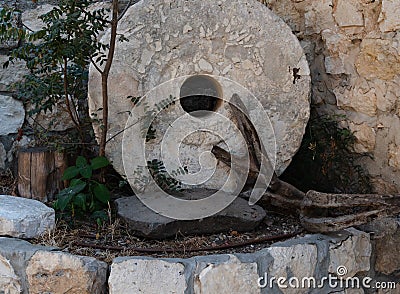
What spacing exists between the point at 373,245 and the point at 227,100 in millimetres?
1118

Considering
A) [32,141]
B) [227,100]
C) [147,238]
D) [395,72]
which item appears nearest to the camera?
[147,238]

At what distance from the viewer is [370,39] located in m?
3.00

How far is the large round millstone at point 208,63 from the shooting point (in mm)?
3082

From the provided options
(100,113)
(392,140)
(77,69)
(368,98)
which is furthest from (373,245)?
(77,69)

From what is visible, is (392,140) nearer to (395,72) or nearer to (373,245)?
(395,72)

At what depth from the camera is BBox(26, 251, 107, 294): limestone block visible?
2305mm

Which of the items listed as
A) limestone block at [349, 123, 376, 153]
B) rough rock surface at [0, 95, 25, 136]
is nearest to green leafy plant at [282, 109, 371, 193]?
limestone block at [349, 123, 376, 153]

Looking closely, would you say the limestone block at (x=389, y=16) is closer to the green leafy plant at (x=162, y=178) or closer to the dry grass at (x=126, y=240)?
the dry grass at (x=126, y=240)

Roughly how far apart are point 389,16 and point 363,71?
35 centimetres

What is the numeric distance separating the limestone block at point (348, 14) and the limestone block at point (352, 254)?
3.85 ft

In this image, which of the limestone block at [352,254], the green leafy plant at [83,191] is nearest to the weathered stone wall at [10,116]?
the green leafy plant at [83,191]

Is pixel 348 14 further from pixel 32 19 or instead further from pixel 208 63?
pixel 32 19

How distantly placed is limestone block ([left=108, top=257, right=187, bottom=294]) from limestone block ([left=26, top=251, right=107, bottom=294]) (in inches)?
2.6

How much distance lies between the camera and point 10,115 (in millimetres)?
3539
